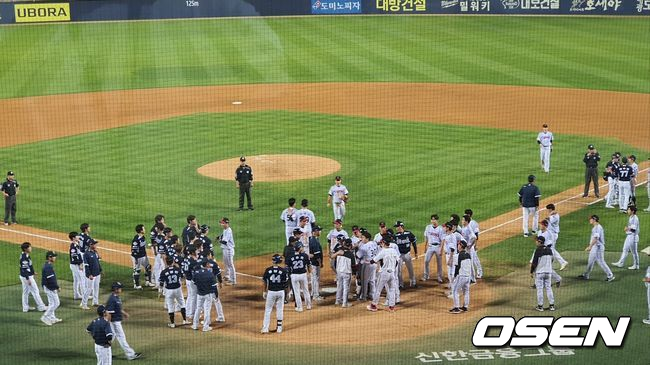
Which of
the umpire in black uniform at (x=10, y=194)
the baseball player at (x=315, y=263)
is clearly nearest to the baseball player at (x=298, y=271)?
the baseball player at (x=315, y=263)

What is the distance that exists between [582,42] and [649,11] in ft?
14.5

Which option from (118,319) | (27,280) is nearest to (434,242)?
(118,319)

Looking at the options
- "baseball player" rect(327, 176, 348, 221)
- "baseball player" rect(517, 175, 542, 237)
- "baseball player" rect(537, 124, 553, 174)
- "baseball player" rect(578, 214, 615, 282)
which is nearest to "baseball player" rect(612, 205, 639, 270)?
"baseball player" rect(578, 214, 615, 282)

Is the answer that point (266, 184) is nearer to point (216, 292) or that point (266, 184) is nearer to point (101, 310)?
point (216, 292)

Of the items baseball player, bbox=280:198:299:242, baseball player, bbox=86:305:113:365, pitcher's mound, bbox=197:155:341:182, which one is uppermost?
pitcher's mound, bbox=197:155:341:182

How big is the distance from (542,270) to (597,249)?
187 centimetres

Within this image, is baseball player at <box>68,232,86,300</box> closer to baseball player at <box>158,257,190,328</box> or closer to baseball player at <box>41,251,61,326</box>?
baseball player at <box>41,251,61,326</box>

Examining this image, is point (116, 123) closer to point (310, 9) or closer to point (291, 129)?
point (291, 129)

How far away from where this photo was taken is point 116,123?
33281 mm

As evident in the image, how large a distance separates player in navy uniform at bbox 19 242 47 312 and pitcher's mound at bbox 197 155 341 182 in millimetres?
9358

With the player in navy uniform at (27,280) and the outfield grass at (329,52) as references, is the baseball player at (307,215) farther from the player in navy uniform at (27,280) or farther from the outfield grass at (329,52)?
the outfield grass at (329,52)

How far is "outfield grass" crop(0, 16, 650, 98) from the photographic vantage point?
41125 mm

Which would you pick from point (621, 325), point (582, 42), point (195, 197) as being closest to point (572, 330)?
point (621, 325)

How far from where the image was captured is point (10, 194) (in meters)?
21.0
